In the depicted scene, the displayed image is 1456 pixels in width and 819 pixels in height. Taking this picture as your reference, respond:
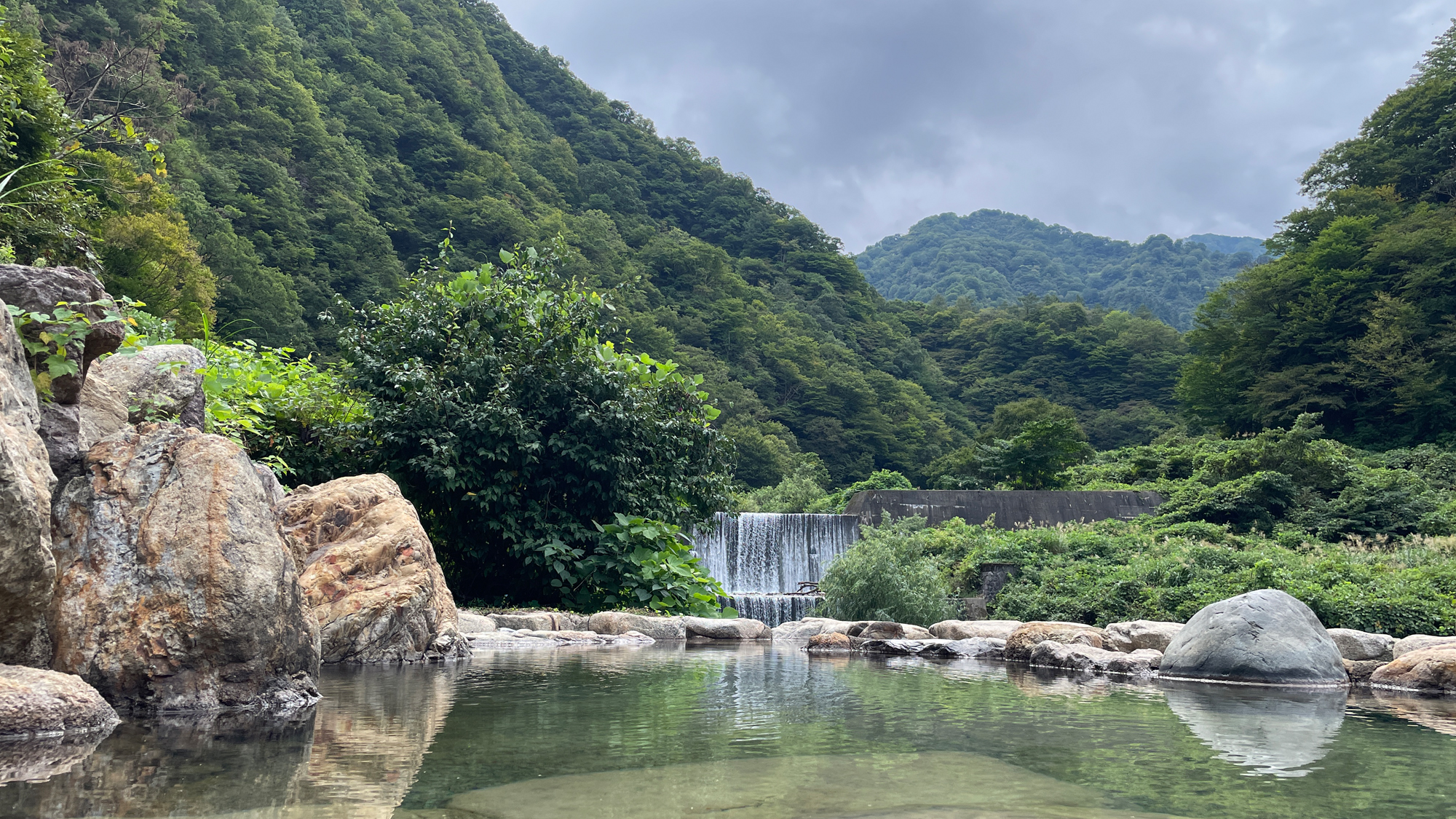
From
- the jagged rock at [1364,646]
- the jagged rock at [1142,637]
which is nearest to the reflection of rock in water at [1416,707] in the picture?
the jagged rock at [1364,646]

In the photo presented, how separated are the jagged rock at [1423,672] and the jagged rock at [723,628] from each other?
516 cm

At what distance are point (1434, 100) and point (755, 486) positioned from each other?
101ft

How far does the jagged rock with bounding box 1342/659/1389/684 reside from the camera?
645 cm

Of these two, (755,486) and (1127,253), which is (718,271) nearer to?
(755,486)

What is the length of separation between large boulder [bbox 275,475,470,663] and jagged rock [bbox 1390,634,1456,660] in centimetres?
691

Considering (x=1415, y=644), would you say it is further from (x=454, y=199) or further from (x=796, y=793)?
(x=454, y=199)

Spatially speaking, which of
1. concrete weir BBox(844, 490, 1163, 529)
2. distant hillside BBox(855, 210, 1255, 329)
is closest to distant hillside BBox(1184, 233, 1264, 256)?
distant hillside BBox(855, 210, 1255, 329)

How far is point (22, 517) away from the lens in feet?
8.81

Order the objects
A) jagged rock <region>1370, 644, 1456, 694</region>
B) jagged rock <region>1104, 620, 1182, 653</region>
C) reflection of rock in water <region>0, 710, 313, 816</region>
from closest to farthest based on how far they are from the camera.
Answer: reflection of rock in water <region>0, 710, 313, 816</region>, jagged rock <region>1370, 644, 1456, 694</region>, jagged rock <region>1104, 620, 1182, 653</region>

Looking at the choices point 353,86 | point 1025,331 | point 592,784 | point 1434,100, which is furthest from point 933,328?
point 592,784

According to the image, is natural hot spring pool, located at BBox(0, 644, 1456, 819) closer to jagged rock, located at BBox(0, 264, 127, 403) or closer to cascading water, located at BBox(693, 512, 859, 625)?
jagged rock, located at BBox(0, 264, 127, 403)

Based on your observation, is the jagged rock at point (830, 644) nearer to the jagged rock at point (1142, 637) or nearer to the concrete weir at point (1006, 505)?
the jagged rock at point (1142, 637)

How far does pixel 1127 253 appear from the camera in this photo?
102m

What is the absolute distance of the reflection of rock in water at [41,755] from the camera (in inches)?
91.4
